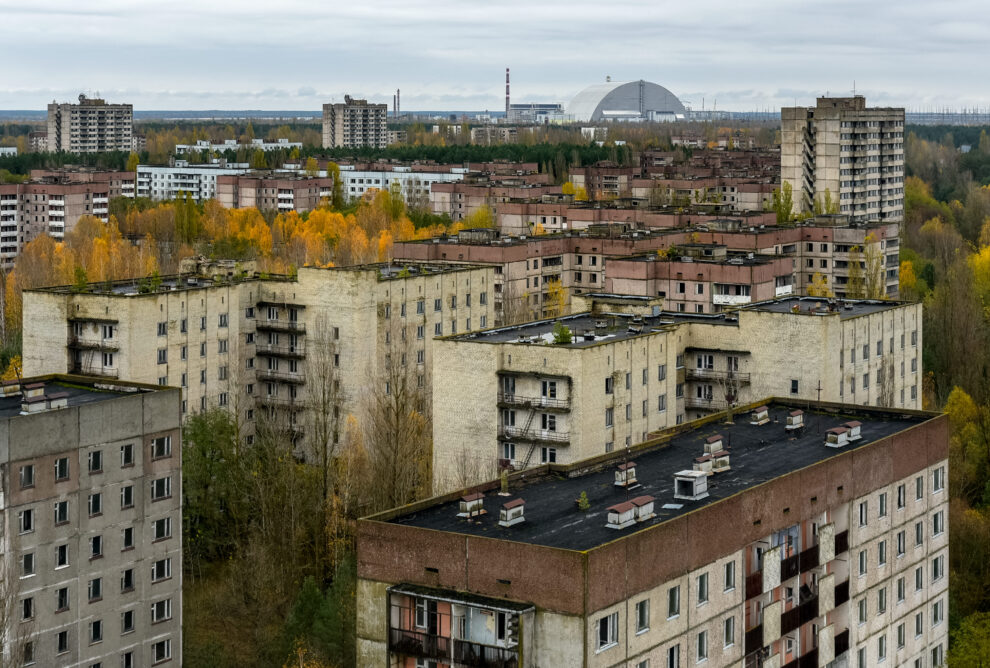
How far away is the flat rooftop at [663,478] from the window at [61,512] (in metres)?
7.82

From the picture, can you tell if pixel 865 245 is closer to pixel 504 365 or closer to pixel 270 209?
pixel 504 365

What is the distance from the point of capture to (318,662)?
1097 inches

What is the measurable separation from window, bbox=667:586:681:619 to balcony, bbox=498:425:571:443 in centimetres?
1116

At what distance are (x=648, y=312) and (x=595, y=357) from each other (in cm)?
629

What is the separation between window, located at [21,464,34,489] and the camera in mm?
25438

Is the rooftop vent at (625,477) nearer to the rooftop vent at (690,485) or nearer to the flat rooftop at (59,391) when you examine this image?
the rooftop vent at (690,485)

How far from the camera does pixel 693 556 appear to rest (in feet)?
66.9

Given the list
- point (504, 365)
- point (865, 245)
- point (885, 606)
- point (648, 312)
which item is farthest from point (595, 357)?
point (865, 245)

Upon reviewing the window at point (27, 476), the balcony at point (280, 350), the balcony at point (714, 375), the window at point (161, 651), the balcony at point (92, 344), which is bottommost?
the window at point (161, 651)

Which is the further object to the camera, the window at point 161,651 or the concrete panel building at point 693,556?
the window at point 161,651

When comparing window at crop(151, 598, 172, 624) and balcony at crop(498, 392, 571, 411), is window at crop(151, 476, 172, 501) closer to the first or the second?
window at crop(151, 598, 172, 624)

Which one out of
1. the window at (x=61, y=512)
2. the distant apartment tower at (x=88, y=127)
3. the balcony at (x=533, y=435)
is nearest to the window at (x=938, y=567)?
the balcony at (x=533, y=435)

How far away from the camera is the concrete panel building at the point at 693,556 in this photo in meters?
18.8

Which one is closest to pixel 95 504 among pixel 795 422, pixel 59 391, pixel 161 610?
pixel 161 610
